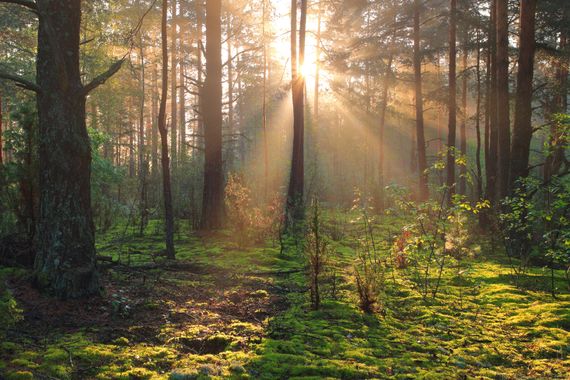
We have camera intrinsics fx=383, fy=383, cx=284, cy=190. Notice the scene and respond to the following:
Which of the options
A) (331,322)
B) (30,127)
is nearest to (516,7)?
(331,322)

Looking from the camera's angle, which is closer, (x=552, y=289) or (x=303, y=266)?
(x=552, y=289)

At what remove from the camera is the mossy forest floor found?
323 centimetres

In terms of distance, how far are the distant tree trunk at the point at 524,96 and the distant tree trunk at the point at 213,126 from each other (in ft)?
25.1

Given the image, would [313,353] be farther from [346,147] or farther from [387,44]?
[346,147]

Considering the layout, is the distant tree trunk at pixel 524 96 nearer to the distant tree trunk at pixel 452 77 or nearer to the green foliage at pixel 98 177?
the distant tree trunk at pixel 452 77

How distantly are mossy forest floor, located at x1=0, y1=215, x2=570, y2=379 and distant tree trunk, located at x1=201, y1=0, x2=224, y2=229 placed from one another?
170 inches

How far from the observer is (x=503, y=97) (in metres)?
10.3

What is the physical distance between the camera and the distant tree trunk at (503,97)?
32.9 feet

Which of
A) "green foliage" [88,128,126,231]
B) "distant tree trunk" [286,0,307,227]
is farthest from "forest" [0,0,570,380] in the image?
"distant tree trunk" [286,0,307,227]

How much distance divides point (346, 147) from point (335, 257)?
28.0m

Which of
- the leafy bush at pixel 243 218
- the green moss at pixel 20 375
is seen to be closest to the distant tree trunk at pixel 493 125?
the leafy bush at pixel 243 218

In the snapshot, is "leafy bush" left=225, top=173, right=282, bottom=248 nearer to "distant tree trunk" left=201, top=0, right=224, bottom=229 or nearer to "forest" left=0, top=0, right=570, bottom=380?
"forest" left=0, top=0, right=570, bottom=380

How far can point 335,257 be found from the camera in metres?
9.03

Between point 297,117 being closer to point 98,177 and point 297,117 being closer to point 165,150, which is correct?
point 98,177
